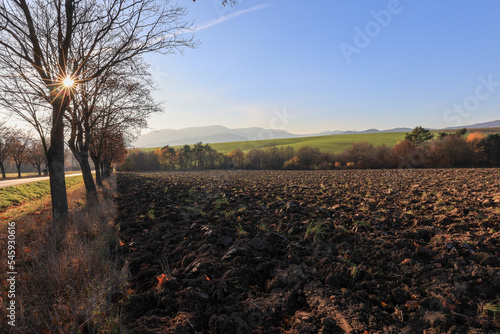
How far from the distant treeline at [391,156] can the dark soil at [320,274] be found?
3729 cm

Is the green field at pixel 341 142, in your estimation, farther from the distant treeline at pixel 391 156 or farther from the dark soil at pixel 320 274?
the dark soil at pixel 320 274

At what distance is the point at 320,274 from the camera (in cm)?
404

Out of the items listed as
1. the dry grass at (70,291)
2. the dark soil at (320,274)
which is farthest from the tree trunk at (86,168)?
the dark soil at (320,274)

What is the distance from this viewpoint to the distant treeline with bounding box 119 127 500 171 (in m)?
34.4

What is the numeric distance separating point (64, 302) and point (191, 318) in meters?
2.30

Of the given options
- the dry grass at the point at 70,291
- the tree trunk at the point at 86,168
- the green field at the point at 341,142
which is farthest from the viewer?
the green field at the point at 341,142

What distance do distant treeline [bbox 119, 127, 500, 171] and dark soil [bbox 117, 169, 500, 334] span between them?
37.3 m

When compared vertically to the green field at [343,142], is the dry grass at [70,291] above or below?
below

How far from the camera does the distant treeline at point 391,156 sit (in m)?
34.4

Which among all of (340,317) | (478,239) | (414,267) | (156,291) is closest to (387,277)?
(414,267)

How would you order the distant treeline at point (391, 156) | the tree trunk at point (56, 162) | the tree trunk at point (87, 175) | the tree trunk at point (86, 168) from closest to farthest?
the tree trunk at point (56, 162) → the tree trunk at point (86, 168) → the tree trunk at point (87, 175) → the distant treeline at point (391, 156)

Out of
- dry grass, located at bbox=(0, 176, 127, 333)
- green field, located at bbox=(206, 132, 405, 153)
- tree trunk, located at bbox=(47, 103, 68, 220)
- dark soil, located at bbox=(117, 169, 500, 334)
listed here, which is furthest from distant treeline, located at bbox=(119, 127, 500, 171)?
dry grass, located at bbox=(0, 176, 127, 333)

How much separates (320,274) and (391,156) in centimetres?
4424

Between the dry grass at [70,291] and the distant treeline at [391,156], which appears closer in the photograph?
the dry grass at [70,291]
